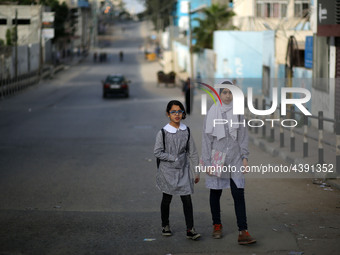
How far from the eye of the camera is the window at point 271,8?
46156 mm

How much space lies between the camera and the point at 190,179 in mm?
7977

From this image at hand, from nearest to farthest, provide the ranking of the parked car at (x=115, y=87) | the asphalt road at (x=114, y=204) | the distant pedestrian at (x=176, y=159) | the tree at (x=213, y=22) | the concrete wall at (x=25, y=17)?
the asphalt road at (x=114, y=204) < the distant pedestrian at (x=176, y=159) < the parked car at (x=115, y=87) < the tree at (x=213, y=22) < the concrete wall at (x=25, y=17)

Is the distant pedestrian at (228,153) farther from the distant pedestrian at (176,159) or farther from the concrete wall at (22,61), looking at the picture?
the concrete wall at (22,61)

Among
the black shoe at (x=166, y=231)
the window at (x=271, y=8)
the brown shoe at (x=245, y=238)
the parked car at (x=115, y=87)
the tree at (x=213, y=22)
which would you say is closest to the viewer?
the brown shoe at (x=245, y=238)

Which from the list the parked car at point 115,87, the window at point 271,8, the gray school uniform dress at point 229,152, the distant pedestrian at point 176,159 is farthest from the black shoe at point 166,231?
the window at point 271,8

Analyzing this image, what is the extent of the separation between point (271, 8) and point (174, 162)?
3998 cm

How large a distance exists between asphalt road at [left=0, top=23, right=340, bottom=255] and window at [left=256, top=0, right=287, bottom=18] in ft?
83.9

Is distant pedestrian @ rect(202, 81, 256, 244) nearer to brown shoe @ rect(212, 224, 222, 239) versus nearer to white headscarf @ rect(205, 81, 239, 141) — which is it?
white headscarf @ rect(205, 81, 239, 141)

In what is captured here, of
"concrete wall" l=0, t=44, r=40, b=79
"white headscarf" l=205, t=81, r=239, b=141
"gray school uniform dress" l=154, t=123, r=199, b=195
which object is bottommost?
"gray school uniform dress" l=154, t=123, r=199, b=195

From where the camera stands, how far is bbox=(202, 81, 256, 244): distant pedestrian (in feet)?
25.1

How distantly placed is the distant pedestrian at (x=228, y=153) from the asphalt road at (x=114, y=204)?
Result: 428mm

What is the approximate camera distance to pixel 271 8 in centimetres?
4634

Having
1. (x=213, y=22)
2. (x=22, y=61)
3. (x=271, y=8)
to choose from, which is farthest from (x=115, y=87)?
(x=22, y=61)

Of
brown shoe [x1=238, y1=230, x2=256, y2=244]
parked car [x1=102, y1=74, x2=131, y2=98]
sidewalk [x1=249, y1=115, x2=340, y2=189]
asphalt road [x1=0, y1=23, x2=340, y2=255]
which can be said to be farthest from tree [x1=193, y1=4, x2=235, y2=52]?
brown shoe [x1=238, y1=230, x2=256, y2=244]
